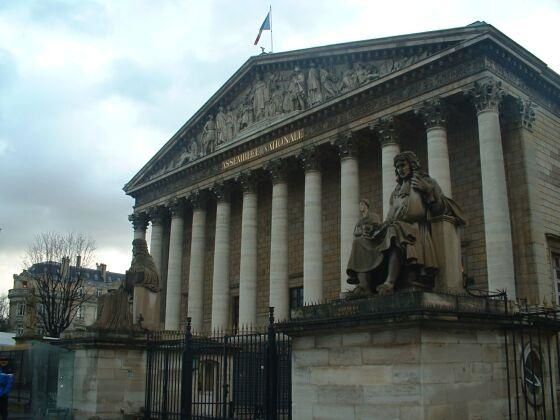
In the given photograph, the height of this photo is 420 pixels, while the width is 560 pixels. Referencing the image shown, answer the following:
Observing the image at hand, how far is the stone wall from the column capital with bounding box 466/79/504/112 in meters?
15.0

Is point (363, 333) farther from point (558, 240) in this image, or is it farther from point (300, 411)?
point (558, 240)

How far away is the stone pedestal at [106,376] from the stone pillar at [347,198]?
1259 cm

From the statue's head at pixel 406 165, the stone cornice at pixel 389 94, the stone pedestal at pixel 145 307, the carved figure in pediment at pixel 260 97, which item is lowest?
the stone pedestal at pixel 145 307

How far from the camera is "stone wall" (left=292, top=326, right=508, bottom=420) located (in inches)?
331

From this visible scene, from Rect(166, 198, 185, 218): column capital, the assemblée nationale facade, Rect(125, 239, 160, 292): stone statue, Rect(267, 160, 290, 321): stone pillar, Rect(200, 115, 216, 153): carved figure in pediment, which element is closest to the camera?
Rect(125, 239, 160, 292): stone statue

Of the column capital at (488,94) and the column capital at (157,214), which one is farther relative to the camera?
the column capital at (157,214)

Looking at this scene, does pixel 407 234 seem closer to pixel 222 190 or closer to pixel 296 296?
pixel 296 296

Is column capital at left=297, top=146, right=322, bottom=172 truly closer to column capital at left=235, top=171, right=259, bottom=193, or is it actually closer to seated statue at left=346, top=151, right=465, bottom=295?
column capital at left=235, top=171, right=259, bottom=193

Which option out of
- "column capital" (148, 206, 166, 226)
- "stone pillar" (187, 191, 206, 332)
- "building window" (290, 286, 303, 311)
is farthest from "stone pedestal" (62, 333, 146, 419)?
"column capital" (148, 206, 166, 226)

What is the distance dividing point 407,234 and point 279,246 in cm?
2132

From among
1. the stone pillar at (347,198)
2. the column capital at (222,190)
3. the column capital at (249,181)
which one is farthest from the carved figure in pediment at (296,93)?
the column capital at (222,190)

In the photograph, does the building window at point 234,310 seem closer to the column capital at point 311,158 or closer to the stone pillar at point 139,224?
the column capital at point 311,158

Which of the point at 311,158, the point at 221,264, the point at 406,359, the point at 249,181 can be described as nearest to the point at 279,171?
the point at 311,158

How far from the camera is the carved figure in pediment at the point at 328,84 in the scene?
1169 inches
